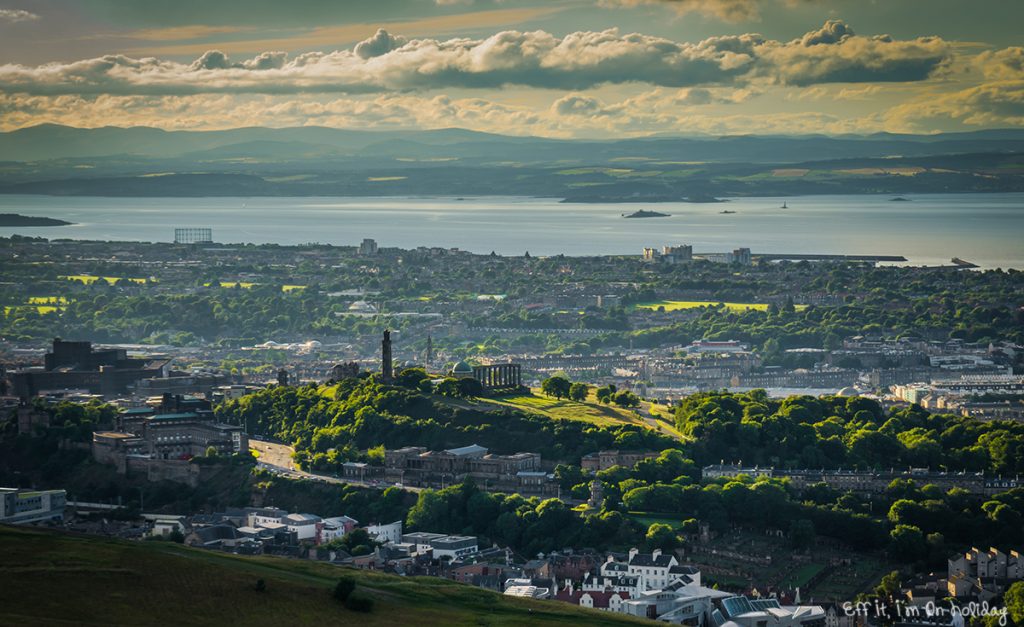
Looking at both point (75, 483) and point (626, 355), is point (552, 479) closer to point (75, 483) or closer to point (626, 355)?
point (75, 483)

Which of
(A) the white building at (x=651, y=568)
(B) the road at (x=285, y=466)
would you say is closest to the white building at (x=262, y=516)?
(B) the road at (x=285, y=466)

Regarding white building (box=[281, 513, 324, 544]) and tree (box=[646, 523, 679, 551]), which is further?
white building (box=[281, 513, 324, 544])

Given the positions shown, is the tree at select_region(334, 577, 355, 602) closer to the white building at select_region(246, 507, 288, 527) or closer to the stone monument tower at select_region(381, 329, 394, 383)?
the white building at select_region(246, 507, 288, 527)

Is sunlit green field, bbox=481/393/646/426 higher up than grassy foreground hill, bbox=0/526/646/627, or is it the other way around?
sunlit green field, bbox=481/393/646/426

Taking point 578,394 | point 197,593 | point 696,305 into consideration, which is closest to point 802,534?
point 578,394

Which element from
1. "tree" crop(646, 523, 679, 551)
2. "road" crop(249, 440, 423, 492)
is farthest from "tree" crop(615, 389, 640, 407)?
"tree" crop(646, 523, 679, 551)

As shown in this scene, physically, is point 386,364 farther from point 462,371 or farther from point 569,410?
point 569,410
